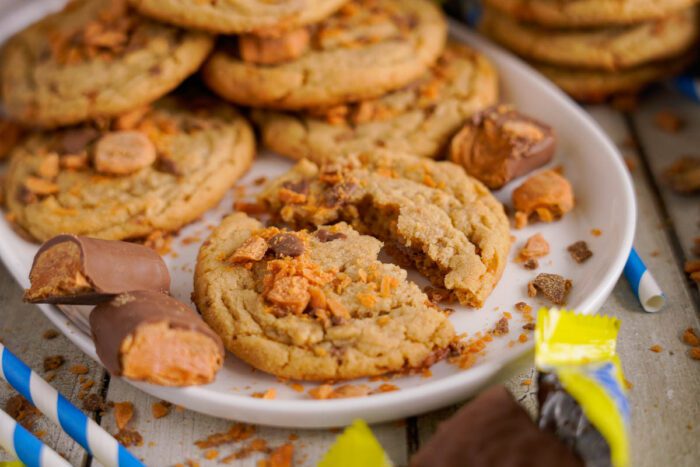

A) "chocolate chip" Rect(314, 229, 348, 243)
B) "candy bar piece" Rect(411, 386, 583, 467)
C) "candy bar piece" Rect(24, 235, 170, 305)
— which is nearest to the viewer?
"candy bar piece" Rect(411, 386, 583, 467)

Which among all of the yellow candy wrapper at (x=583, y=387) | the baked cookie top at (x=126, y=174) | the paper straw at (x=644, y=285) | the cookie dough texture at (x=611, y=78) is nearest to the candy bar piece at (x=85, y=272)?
the baked cookie top at (x=126, y=174)

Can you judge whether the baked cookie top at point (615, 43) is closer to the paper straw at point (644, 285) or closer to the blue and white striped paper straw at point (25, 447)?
the paper straw at point (644, 285)

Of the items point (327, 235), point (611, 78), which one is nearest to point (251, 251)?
point (327, 235)

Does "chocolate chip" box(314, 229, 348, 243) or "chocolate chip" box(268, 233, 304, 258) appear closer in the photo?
"chocolate chip" box(268, 233, 304, 258)

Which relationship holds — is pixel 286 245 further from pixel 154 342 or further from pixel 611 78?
pixel 611 78

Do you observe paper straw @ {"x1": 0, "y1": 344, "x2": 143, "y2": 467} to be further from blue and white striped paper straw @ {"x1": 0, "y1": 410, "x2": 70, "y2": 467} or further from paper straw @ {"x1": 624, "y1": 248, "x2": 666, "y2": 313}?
paper straw @ {"x1": 624, "y1": 248, "x2": 666, "y2": 313}

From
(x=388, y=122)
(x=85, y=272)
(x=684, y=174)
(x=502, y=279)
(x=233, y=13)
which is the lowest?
(x=684, y=174)

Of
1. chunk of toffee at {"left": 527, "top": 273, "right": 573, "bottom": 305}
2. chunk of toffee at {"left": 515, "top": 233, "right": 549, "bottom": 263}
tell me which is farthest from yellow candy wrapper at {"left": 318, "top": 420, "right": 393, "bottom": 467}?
chunk of toffee at {"left": 515, "top": 233, "right": 549, "bottom": 263}
